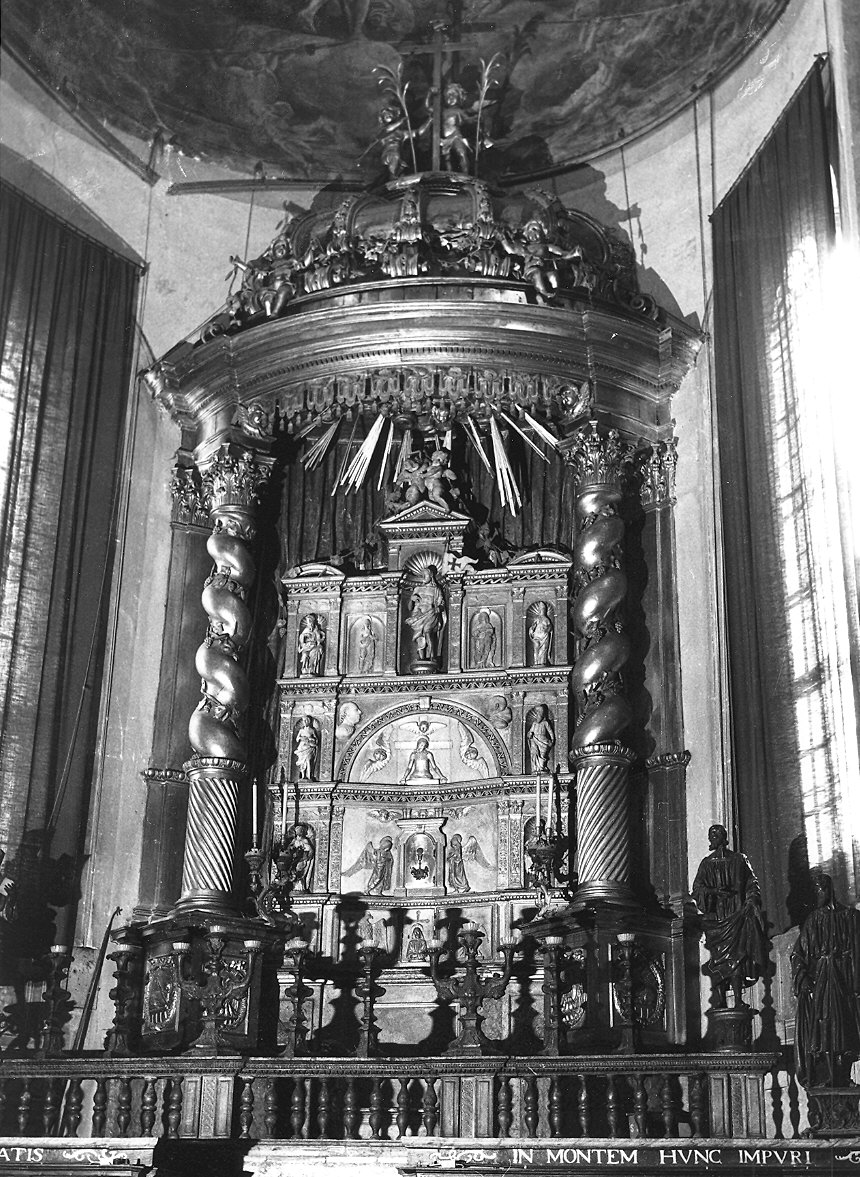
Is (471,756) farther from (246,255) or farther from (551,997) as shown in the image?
(246,255)

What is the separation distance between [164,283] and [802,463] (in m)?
5.86

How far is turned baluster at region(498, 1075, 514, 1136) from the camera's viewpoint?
8.89 metres

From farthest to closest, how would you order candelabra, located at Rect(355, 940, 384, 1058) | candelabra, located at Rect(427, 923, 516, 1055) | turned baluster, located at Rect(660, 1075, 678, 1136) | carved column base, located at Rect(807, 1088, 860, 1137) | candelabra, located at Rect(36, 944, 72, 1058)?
candelabra, located at Rect(36, 944, 72, 1058) < candelabra, located at Rect(355, 940, 384, 1058) < candelabra, located at Rect(427, 923, 516, 1055) < turned baluster, located at Rect(660, 1075, 678, 1136) < carved column base, located at Rect(807, 1088, 860, 1137)

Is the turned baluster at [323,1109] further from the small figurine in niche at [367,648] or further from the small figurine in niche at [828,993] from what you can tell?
the small figurine in niche at [367,648]

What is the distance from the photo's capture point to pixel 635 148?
13.7m

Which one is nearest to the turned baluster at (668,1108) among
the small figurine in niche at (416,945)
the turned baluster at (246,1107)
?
the turned baluster at (246,1107)

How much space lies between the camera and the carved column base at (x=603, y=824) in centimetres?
1063

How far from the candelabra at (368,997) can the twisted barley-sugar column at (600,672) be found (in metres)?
1.47

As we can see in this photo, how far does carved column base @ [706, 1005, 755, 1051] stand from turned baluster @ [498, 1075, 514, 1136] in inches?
54.2

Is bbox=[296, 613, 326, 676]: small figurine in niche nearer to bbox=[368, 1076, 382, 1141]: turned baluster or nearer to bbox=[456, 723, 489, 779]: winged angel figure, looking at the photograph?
bbox=[456, 723, 489, 779]: winged angel figure

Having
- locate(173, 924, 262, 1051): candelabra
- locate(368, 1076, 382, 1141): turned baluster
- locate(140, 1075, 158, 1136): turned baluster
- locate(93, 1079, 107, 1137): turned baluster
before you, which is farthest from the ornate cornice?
locate(93, 1079, 107, 1137): turned baluster

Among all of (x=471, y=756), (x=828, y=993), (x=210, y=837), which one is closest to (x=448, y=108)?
Answer: (x=471, y=756)

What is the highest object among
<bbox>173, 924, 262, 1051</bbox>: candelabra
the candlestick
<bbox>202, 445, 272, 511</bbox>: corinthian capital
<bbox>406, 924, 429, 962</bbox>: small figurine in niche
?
<bbox>202, 445, 272, 511</bbox>: corinthian capital

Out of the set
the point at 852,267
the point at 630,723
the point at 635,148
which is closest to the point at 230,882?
the point at 630,723
